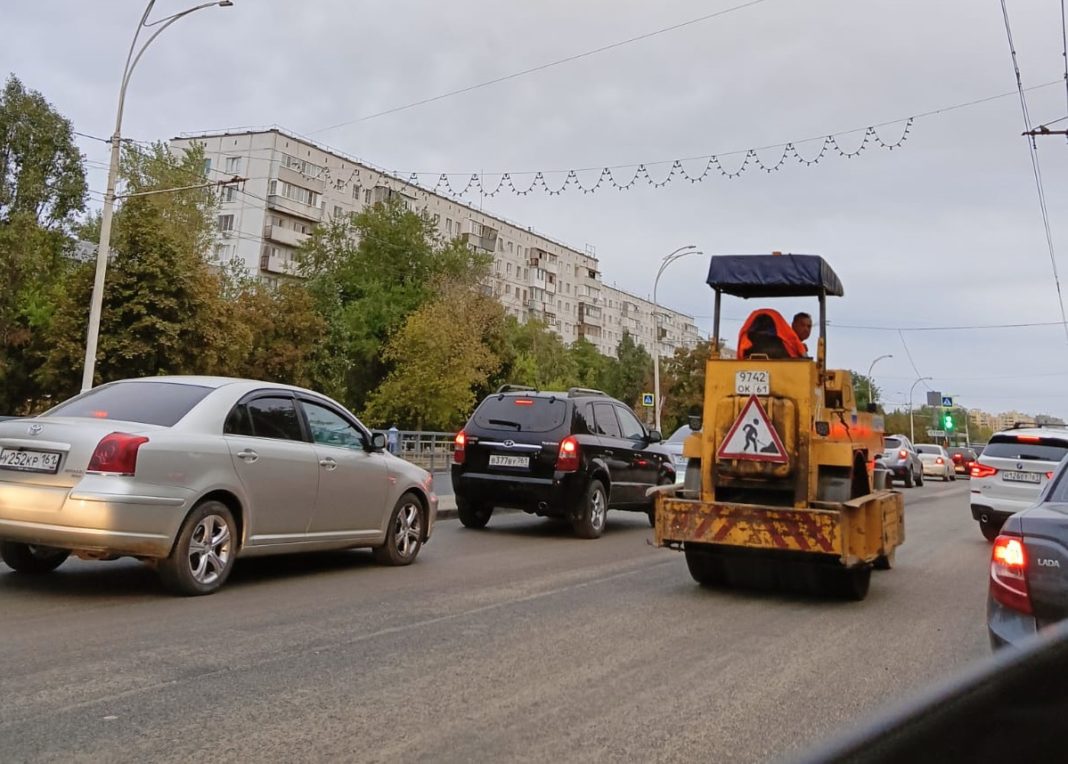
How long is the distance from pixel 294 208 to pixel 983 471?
193ft

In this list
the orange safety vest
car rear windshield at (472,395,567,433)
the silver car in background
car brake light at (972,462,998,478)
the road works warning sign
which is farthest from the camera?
the silver car in background

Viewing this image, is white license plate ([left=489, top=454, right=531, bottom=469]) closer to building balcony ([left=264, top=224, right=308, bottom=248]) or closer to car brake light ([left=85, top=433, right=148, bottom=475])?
car brake light ([left=85, top=433, right=148, bottom=475])

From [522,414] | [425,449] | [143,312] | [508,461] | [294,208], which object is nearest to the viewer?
[508,461]

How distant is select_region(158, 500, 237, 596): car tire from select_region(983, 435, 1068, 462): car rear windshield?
36.9 feet

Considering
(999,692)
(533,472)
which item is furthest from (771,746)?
(533,472)

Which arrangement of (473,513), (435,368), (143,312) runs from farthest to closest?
(435,368) → (143,312) → (473,513)

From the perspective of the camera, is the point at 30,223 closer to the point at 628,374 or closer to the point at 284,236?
the point at 284,236

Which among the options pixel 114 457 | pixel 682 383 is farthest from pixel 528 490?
pixel 682 383

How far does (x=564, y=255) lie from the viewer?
9762cm

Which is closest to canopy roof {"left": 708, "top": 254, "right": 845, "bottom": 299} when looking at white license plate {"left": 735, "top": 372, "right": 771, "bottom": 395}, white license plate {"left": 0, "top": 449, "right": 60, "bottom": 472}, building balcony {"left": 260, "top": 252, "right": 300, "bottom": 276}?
white license plate {"left": 735, "top": 372, "right": 771, "bottom": 395}

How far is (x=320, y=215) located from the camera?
6875cm

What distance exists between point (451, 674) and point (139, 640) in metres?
1.98

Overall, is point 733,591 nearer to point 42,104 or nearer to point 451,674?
point 451,674

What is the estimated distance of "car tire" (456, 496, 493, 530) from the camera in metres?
12.4
